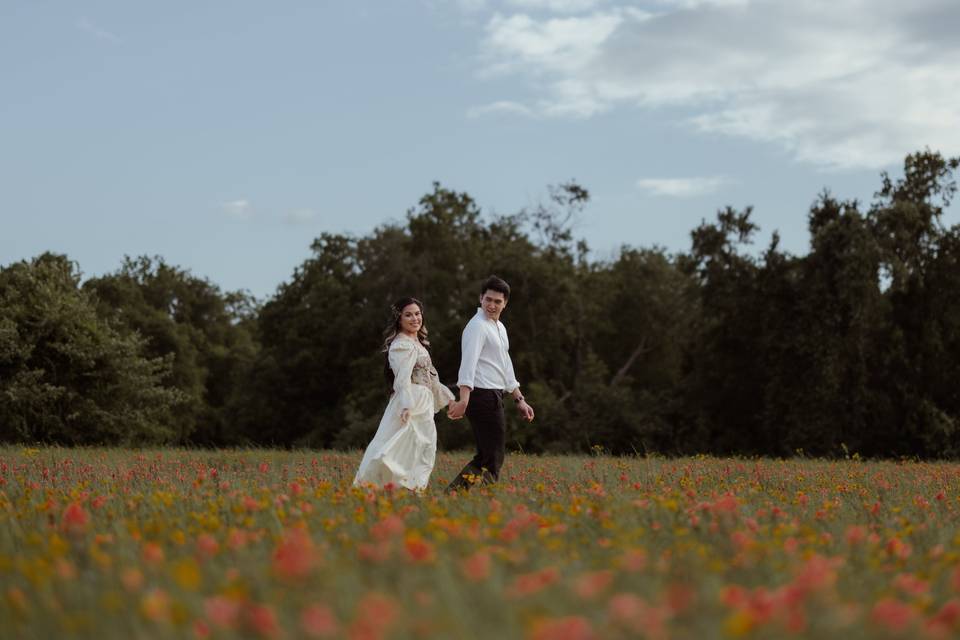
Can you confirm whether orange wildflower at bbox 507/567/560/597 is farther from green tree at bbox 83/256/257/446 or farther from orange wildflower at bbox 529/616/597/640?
green tree at bbox 83/256/257/446

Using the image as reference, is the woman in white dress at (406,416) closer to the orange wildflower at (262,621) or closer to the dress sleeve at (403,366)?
the dress sleeve at (403,366)

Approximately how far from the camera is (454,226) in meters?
A: 52.9

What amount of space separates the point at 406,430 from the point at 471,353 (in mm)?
1084

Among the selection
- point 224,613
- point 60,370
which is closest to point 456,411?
point 224,613

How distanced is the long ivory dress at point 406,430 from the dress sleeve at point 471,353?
0.57 metres

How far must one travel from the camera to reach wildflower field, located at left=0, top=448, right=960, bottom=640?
3.39 m

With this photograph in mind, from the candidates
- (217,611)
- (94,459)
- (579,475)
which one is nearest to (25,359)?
(94,459)

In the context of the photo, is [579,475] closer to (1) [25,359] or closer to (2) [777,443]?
(1) [25,359]

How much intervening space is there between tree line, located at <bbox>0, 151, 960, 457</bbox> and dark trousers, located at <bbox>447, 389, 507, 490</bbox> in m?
17.0

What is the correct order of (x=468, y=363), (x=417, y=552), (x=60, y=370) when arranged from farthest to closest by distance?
(x=60, y=370) → (x=468, y=363) → (x=417, y=552)

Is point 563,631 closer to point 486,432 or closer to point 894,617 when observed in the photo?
point 894,617

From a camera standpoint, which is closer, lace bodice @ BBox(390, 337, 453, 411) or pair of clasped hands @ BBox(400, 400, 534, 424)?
pair of clasped hands @ BBox(400, 400, 534, 424)

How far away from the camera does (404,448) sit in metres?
10.7

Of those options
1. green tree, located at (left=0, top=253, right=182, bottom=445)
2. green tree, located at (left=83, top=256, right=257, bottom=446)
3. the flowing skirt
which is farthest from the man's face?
green tree, located at (left=83, top=256, right=257, bottom=446)
